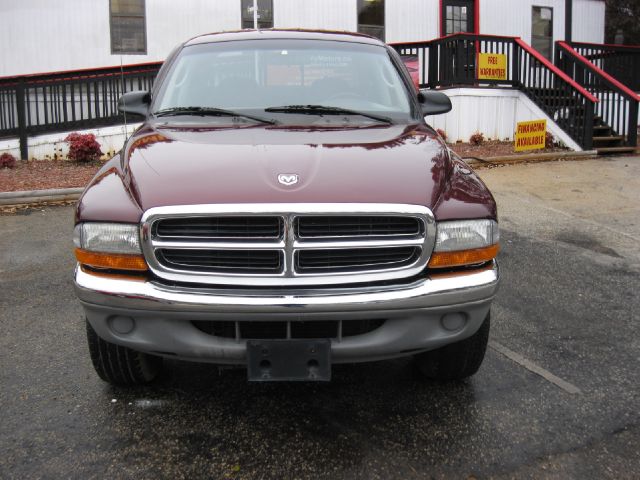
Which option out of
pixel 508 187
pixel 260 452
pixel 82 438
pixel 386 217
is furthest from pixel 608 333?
pixel 508 187

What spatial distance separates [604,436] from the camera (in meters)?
2.71

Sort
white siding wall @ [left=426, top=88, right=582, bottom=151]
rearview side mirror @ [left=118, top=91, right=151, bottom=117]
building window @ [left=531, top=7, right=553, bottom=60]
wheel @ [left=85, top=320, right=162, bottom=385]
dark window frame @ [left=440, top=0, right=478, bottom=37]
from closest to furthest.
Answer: wheel @ [left=85, top=320, right=162, bottom=385] < rearview side mirror @ [left=118, top=91, right=151, bottom=117] < white siding wall @ [left=426, top=88, right=582, bottom=151] < dark window frame @ [left=440, top=0, right=478, bottom=37] < building window @ [left=531, top=7, right=553, bottom=60]

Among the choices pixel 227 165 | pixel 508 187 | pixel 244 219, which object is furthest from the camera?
pixel 508 187

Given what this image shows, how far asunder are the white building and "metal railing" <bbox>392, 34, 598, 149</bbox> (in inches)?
102

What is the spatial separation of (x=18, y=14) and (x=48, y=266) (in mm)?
11006

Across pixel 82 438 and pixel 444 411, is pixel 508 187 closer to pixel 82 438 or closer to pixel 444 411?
pixel 444 411

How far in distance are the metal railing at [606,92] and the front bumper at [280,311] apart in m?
12.3

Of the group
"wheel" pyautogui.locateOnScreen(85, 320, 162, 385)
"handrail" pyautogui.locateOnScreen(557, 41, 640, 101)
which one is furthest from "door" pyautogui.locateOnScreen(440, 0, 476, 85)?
"wheel" pyautogui.locateOnScreen(85, 320, 162, 385)

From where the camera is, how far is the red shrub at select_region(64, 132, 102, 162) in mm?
11547

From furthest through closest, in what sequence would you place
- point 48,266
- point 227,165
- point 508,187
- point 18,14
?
point 18,14, point 508,187, point 48,266, point 227,165

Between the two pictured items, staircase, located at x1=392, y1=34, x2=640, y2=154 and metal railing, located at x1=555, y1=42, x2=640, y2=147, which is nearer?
staircase, located at x1=392, y1=34, x2=640, y2=154

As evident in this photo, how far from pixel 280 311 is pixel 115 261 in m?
0.71

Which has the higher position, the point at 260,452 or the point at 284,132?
the point at 284,132

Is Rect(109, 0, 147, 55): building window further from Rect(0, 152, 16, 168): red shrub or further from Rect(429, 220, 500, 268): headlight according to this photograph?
Rect(429, 220, 500, 268): headlight
